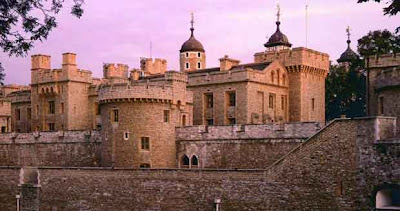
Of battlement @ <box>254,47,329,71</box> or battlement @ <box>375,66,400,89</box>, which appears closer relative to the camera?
battlement @ <box>375,66,400,89</box>

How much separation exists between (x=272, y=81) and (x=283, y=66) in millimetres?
1791

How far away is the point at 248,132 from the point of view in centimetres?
3762

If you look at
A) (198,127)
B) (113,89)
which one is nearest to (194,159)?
(198,127)

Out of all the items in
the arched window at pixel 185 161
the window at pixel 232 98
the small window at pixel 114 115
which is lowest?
the arched window at pixel 185 161

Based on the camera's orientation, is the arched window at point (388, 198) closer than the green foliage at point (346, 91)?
Yes

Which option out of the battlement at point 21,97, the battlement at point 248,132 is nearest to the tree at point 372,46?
the battlement at point 248,132

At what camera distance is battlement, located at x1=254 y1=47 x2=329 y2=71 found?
5056 centimetres

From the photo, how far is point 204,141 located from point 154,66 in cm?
2675

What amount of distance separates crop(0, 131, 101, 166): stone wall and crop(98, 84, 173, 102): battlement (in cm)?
441

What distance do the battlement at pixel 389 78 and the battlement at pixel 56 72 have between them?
2471 cm

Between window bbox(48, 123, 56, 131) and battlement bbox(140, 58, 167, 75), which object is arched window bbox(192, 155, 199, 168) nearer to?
window bbox(48, 123, 56, 131)

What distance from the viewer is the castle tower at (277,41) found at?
59625 mm

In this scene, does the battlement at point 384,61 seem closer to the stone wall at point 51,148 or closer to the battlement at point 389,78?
the battlement at point 389,78

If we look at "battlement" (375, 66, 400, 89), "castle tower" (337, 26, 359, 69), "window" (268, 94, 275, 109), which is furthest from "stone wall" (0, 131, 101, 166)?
"castle tower" (337, 26, 359, 69)
